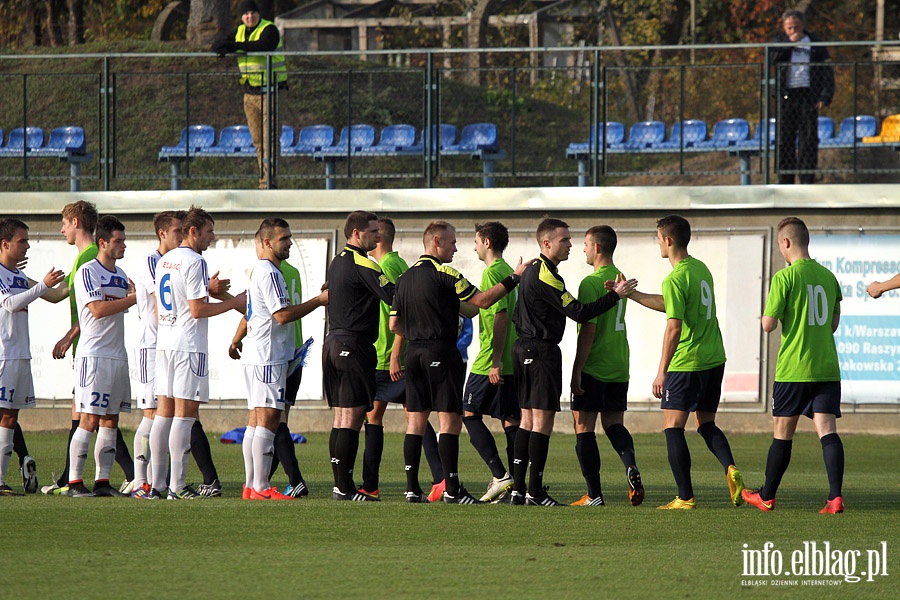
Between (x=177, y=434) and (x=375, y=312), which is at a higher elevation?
(x=375, y=312)

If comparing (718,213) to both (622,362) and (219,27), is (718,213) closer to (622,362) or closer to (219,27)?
(622,362)

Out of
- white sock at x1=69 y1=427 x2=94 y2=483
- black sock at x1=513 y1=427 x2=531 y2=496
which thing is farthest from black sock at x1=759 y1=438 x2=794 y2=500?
white sock at x1=69 y1=427 x2=94 y2=483

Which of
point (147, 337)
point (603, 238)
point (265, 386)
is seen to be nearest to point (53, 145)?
point (147, 337)

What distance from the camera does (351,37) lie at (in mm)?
40344

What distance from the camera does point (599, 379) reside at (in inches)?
369

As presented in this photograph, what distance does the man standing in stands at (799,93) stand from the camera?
1664 cm

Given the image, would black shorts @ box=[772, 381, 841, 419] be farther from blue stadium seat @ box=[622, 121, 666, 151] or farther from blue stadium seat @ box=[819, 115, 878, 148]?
blue stadium seat @ box=[622, 121, 666, 151]

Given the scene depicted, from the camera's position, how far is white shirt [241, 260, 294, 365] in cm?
928

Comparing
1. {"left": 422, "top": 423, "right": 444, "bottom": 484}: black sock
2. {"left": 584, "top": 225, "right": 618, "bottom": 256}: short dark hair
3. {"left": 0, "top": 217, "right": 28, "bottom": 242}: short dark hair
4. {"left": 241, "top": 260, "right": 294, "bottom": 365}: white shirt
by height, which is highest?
{"left": 0, "top": 217, "right": 28, "bottom": 242}: short dark hair

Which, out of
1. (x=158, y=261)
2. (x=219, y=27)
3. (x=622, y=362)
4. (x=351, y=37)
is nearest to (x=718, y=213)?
(x=622, y=362)

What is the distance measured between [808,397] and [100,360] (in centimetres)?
532

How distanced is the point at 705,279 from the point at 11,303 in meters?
5.42

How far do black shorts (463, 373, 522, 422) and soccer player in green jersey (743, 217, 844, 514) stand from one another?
6.77ft

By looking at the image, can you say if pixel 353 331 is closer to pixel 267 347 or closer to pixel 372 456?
pixel 267 347
